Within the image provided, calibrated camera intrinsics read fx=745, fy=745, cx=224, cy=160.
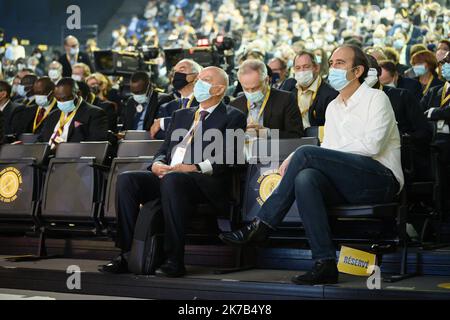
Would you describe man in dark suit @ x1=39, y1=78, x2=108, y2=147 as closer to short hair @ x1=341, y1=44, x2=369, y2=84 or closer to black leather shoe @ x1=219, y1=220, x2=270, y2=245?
black leather shoe @ x1=219, y1=220, x2=270, y2=245

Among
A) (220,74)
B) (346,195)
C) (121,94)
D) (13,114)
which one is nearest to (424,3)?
(121,94)

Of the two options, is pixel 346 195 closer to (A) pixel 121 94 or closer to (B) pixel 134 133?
(B) pixel 134 133

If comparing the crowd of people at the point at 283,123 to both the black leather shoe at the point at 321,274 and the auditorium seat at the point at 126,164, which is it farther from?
the auditorium seat at the point at 126,164

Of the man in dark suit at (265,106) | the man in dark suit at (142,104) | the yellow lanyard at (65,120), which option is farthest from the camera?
the man in dark suit at (142,104)

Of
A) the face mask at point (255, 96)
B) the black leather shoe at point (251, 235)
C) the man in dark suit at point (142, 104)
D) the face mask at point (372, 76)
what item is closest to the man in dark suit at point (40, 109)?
the man in dark suit at point (142, 104)

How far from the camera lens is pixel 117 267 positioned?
16.1 feet

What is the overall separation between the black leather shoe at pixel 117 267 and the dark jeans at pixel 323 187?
3.61 ft

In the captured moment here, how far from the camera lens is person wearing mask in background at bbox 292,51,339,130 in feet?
20.7

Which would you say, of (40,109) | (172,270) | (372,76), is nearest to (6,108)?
(40,109)

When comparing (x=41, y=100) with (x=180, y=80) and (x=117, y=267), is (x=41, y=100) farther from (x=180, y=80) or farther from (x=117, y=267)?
(x=117, y=267)

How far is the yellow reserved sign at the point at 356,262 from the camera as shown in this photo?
4305mm

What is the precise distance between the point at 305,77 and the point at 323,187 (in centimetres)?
239

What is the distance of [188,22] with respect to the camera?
19844 mm

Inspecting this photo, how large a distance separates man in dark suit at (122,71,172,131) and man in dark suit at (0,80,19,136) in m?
1.57
